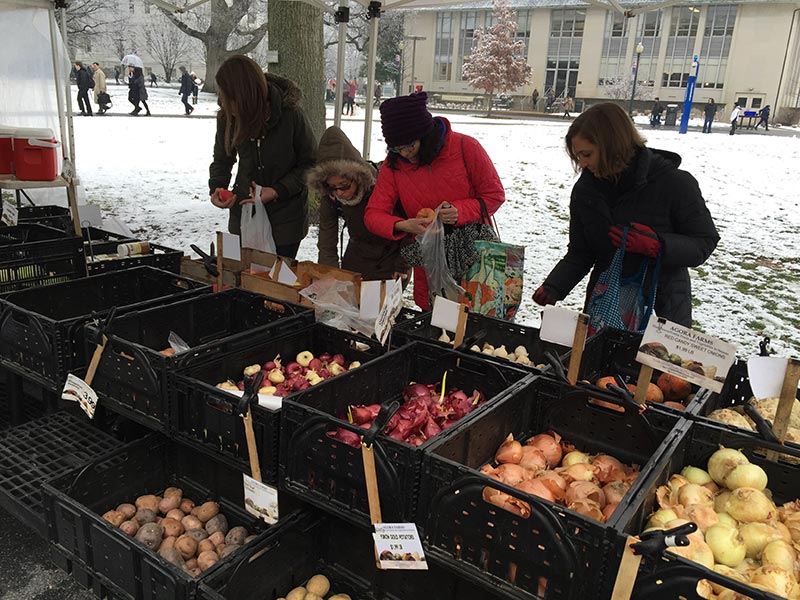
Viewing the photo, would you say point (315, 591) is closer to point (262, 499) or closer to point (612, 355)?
point (262, 499)

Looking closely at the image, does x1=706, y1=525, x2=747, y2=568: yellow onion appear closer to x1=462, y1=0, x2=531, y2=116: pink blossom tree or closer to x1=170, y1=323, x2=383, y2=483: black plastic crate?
x1=170, y1=323, x2=383, y2=483: black plastic crate

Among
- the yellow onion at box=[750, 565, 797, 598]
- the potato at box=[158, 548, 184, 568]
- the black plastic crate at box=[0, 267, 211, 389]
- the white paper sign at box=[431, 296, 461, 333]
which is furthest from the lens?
the black plastic crate at box=[0, 267, 211, 389]

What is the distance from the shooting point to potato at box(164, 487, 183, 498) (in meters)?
2.44

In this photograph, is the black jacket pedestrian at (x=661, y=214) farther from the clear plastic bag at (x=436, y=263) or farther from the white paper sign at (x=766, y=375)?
the white paper sign at (x=766, y=375)

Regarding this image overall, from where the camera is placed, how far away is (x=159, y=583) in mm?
1737

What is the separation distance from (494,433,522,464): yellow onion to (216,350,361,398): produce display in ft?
2.03

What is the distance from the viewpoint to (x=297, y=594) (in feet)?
Result: 6.43

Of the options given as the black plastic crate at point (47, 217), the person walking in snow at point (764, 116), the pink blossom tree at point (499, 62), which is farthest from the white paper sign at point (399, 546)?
the pink blossom tree at point (499, 62)

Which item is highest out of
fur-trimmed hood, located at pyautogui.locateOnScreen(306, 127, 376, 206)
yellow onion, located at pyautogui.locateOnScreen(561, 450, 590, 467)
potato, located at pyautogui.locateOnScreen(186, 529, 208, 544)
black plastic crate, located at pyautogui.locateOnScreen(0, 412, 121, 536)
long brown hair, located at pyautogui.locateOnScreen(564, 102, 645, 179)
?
long brown hair, located at pyautogui.locateOnScreen(564, 102, 645, 179)

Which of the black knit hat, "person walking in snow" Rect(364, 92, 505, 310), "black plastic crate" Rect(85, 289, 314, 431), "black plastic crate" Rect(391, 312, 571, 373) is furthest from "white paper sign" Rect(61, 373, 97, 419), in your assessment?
the black knit hat

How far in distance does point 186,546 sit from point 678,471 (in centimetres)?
158

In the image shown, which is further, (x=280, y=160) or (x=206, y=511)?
Result: (x=280, y=160)

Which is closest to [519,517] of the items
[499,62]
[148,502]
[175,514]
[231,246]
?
[175,514]

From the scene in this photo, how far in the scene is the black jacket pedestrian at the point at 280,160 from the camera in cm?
375
